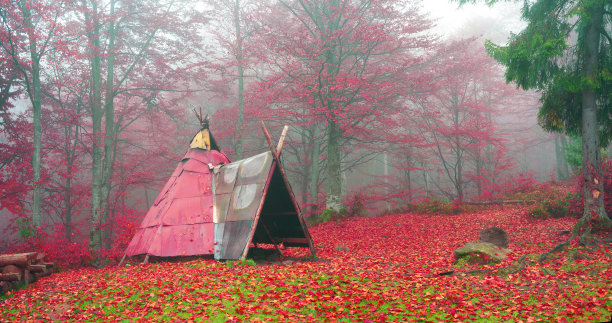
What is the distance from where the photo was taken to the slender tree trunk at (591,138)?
28.8 feet

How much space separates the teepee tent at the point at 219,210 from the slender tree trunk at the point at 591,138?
6964mm

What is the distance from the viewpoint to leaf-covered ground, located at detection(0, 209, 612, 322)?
512cm

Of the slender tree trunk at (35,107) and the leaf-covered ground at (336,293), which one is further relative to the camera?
the slender tree trunk at (35,107)

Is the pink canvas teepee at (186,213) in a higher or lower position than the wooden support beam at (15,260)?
higher

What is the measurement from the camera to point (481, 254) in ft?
26.2

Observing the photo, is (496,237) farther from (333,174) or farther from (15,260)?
(15,260)

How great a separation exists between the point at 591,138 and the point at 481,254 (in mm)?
4237

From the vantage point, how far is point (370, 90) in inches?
596

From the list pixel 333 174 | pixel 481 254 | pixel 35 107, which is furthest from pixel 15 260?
pixel 333 174

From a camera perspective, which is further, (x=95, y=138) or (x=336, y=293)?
(x=95, y=138)

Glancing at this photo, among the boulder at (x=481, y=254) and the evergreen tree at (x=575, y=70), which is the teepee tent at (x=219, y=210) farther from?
the evergreen tree at (x=575, y=70)

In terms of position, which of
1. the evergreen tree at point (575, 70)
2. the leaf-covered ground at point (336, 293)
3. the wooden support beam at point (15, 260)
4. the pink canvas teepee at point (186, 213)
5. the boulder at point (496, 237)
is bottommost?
the leaf-covered ground at point (336, 293)

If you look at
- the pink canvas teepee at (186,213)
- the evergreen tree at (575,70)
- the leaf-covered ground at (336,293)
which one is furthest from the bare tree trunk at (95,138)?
the evergreen tree at (575,70)

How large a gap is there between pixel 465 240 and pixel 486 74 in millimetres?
13861
